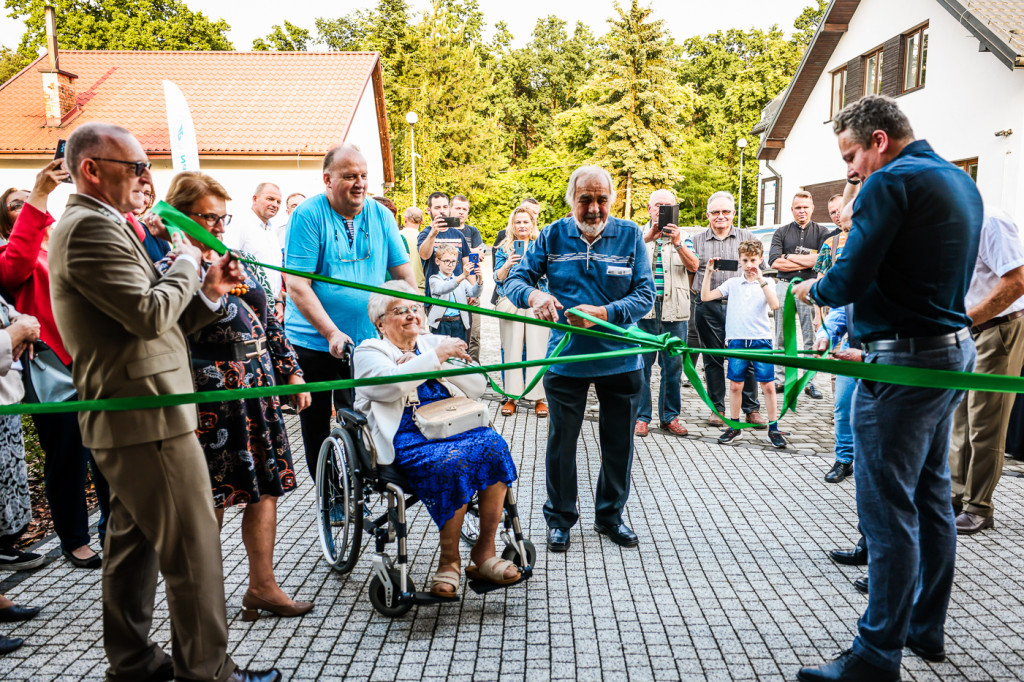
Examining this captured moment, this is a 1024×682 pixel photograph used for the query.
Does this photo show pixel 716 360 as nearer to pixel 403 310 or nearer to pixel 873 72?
pixel 403 310

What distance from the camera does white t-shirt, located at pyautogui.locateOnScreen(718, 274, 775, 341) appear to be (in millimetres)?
7297

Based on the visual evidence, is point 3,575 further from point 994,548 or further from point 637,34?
point 637,34

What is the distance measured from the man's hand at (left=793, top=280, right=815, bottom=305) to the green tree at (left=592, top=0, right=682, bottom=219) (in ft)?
149

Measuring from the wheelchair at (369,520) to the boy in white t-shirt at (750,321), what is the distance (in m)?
3.89

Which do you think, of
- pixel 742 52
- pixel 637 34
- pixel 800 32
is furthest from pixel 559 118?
pixel 742 52

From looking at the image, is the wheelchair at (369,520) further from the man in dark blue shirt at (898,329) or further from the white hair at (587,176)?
the white hair at (587,176)

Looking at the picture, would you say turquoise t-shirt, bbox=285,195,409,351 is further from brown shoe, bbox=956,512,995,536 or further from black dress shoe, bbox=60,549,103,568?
brown shoe, bbox=956,512,995,536

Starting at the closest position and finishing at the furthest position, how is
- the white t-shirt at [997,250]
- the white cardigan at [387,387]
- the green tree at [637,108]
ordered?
the white cardigan at [387,387] < the white t-shirt at [997,250] < the green tree at [637,108]

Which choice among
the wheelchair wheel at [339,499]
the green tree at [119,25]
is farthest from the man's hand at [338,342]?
the green tree at [119,25]

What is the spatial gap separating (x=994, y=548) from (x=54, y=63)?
27771 mm

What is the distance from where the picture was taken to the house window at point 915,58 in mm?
18375

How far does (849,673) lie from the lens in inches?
120

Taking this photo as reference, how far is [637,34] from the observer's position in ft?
161

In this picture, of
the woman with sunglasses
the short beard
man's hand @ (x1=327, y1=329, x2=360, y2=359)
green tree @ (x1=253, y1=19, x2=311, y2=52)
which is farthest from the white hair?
green tree @ (x1=253, y1=19, x2=311, y2=52)
